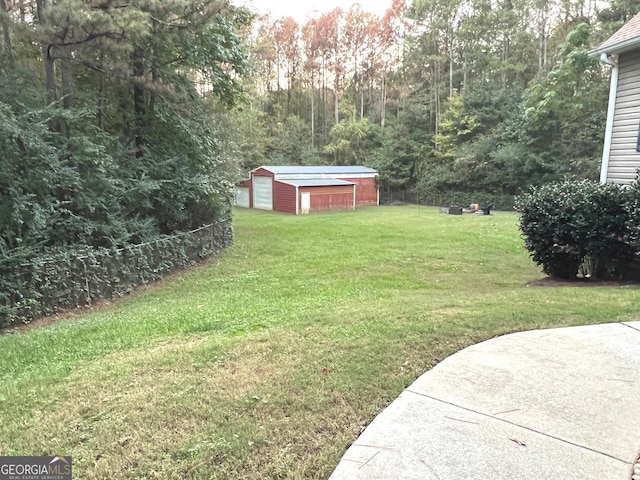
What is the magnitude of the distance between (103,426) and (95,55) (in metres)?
10.3

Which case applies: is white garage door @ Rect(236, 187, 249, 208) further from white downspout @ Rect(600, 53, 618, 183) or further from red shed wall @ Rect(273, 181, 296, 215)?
white downspout @ Rect(600, 53, 618, 183)

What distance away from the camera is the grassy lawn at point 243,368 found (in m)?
2.29

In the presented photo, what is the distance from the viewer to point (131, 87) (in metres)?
11.4

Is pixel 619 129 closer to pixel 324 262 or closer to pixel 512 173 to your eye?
pixel 324 262

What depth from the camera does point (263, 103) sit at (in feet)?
141

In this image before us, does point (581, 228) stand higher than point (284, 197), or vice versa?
point (581, 228)

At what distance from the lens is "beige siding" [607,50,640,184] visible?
7535 millimetres

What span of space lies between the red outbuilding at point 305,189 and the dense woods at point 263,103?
1887 millimetres

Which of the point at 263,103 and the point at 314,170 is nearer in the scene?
the point at 314,170

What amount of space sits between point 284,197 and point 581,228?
21.8 meters

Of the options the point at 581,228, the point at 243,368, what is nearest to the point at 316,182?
the point at 581,228

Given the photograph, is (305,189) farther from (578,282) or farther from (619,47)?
(578,282)

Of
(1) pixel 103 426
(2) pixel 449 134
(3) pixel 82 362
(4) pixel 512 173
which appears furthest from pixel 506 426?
(2) pixel 449 134

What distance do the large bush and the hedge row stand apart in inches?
303
